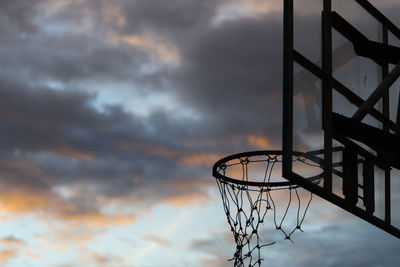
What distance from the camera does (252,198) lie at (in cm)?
1190

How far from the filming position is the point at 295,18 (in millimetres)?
8008

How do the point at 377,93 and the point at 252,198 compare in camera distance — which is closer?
the point at 377,93

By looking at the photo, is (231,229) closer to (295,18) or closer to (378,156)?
(378,156)

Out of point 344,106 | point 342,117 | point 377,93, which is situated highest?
point 377,93

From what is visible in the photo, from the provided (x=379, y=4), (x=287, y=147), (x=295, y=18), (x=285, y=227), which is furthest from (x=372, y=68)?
(x=285, y=227)

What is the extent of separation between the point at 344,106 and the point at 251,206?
12.3 ft

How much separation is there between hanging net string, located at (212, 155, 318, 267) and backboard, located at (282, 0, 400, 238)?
111 inches

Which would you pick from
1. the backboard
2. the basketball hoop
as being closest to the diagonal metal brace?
the backboard

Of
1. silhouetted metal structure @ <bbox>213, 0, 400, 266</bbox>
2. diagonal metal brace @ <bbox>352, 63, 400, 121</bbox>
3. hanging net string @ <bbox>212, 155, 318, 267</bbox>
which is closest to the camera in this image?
silhouetted metal structure @ <bbox>213, 0, 400, 266</bbox>

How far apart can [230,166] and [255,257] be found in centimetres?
157

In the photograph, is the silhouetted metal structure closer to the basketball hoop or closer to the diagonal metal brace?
the diagonal metal brace

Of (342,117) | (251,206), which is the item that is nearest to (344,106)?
(342,117)

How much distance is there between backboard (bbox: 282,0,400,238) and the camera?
7.82 meters

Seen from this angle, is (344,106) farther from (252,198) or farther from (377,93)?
(252,198)
